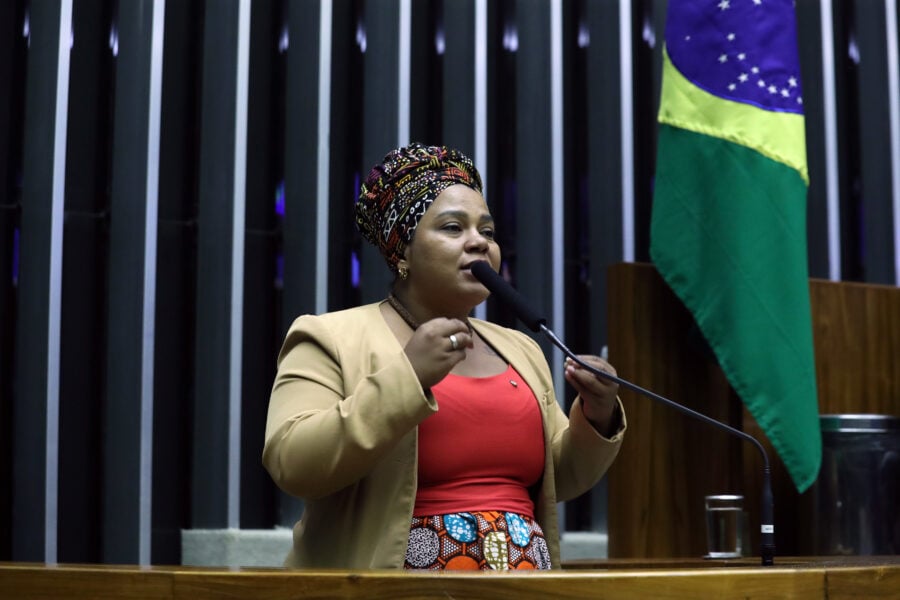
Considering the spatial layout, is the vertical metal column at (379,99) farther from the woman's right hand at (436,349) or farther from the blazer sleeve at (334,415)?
the woman's right hand at (436,349)

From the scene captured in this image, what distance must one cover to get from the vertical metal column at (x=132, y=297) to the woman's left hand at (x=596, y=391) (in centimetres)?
155

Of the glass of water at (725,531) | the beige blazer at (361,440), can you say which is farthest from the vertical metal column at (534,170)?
the beige blazer at (361,440)

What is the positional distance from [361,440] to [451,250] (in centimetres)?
43

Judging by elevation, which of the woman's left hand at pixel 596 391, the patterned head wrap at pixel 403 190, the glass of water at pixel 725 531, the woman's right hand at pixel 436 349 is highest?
the patterned head wrap at pixel 403 190

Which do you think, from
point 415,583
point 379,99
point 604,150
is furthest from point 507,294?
point 604,150

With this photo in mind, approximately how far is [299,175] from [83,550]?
3.72 ft

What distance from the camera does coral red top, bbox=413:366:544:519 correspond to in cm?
175

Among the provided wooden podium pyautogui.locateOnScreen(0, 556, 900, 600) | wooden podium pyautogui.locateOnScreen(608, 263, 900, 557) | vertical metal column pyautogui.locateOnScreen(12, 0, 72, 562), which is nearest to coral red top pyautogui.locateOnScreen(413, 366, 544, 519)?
wooden podium pyautogui.locateOnScreen(0, 556, 900, 600)

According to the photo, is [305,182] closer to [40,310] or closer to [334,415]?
[40,310]

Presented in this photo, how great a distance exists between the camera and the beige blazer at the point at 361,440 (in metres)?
1.57

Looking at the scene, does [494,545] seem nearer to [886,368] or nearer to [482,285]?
[482,285]

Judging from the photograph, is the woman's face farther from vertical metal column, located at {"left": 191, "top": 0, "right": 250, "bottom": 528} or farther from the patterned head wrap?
vertical metal column, located at {"left": 191, "top": 0, "right": 250, "bottom": 528}

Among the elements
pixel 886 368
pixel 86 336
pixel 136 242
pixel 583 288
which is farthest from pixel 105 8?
pixel 886 368

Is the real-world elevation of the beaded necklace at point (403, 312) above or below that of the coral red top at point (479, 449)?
above
